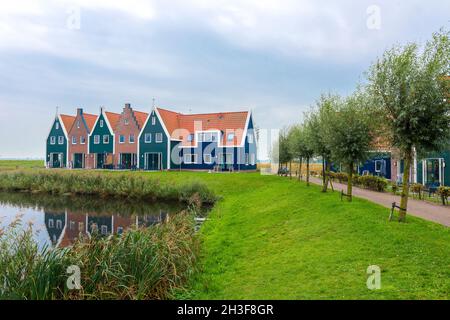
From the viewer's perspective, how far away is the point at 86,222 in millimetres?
18344

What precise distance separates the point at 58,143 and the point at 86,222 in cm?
3657

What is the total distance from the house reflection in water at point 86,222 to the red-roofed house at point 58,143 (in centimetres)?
3113

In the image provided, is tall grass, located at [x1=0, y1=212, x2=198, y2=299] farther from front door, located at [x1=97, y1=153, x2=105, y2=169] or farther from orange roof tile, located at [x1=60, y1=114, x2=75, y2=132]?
orange roof tile, located at [x1=60, y1=114, x2=75, y2=132]

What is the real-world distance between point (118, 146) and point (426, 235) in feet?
134

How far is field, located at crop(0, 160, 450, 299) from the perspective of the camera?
20.4 feet

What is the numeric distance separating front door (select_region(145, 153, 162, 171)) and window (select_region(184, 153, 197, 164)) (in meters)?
3.26

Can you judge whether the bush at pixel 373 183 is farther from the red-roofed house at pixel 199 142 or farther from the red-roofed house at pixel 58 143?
the red-roofed house at pixel 58 143

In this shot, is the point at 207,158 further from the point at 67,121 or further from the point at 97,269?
the point at 97,269

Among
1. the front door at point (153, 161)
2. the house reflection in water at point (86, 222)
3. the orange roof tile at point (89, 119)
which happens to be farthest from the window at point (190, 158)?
the house reflection in water at point (86, 222)

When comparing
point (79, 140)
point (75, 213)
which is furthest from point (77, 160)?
point (75, 213)

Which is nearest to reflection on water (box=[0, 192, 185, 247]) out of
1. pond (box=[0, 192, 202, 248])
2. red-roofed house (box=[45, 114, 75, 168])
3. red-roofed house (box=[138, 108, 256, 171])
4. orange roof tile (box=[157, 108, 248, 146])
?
pond (box=[0, 192, 202, 248])

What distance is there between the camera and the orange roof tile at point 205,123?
39.7 meters

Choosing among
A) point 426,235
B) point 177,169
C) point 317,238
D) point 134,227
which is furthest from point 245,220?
point 177,169

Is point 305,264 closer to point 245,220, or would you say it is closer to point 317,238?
point 317,238
